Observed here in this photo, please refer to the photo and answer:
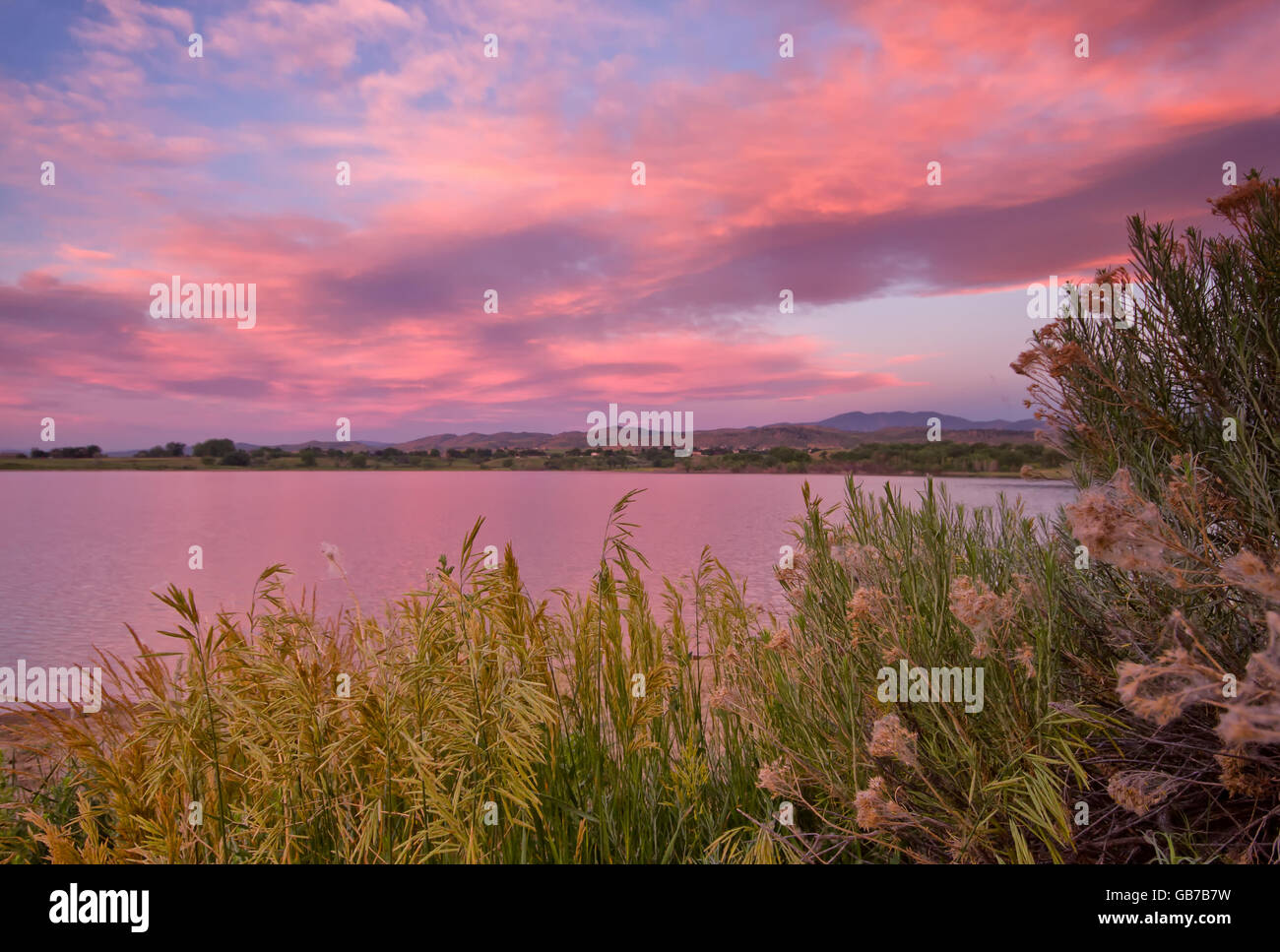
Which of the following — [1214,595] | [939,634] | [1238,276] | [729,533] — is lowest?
[729,533]

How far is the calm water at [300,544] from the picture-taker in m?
12.7

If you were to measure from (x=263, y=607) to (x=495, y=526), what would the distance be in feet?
93.3

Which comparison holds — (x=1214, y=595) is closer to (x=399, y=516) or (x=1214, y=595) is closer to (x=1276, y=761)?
(x=1276, y=761)

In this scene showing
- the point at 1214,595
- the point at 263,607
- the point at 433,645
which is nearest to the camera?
the point at 1214,595

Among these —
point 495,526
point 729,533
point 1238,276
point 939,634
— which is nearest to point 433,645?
point 939,634

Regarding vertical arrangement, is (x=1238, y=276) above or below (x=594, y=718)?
above

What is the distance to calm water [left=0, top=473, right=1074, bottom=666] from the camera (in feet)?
41.5

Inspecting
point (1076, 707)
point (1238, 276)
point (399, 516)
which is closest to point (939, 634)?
point (1076, 707)

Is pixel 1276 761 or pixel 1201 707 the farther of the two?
pixel 1201 707

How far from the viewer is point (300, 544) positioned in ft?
90.1

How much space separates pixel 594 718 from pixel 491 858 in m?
0.80
